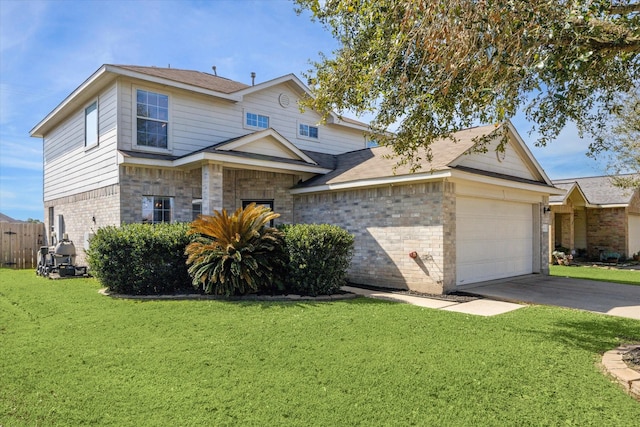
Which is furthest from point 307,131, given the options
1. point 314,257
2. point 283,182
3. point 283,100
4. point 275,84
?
→ point 314,257

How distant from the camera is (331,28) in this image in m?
8.38

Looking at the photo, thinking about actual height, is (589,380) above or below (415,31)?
below

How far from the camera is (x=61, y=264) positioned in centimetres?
1239

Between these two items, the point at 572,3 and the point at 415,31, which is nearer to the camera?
the point at 572,3

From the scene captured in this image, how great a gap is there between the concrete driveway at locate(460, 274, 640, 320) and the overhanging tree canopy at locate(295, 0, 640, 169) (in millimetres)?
3287

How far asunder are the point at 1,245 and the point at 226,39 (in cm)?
1362

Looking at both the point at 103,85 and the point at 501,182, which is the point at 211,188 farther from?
the point at 501,182

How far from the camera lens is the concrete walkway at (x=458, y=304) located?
7.76 metres

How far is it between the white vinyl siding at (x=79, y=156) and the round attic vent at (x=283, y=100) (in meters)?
5.83

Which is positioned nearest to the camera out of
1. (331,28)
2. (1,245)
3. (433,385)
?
(433,385)

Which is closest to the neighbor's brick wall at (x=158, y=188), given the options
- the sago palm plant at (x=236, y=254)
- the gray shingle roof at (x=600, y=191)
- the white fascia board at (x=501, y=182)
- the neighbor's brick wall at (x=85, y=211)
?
the neighbor's brick wall at (x=85, y=211)

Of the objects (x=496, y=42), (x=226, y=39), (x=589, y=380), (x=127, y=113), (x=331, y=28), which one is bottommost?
(x=589, y=380)

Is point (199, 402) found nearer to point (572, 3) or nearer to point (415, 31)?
point (415, 31)

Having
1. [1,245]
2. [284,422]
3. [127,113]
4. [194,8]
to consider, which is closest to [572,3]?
[284,422]
